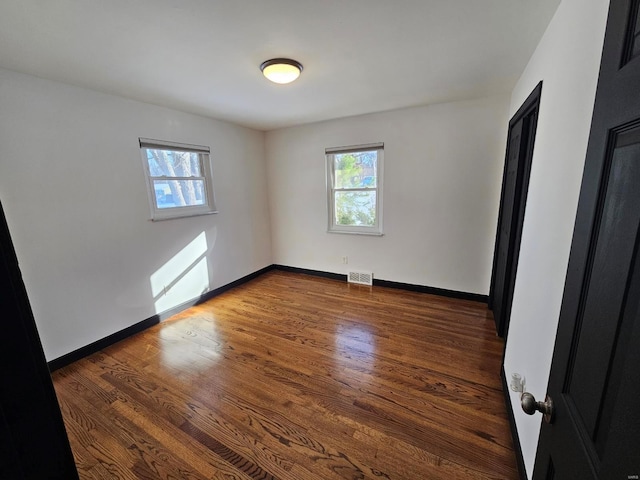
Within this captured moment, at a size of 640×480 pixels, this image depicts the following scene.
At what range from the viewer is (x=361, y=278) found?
3947 mm

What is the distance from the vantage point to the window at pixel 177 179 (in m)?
2.85

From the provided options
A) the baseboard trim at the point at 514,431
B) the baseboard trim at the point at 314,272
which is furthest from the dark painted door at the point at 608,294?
the baseboard trim at the point at 314,272

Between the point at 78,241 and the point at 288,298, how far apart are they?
222 centimetres

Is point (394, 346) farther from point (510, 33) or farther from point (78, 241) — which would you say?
point (78, 241)

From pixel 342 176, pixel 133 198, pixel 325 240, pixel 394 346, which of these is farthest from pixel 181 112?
pixel 394 346

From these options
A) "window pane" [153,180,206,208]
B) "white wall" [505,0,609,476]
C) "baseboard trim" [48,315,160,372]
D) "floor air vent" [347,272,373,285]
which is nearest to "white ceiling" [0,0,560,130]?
"white wall" [505,0,609,476]

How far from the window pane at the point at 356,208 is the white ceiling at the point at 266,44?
1443mm

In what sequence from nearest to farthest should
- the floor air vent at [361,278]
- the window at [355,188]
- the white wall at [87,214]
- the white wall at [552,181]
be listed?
the white wall at [552,181], the white wall at [87,214], the window at [355,188], the floor air vent at [361,278]

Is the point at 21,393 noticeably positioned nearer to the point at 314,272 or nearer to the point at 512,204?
the point at 512,204

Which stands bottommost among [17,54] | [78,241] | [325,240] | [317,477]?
[317,477]

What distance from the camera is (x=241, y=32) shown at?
5.14 feet

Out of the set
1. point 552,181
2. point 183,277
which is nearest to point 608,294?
point 552,181

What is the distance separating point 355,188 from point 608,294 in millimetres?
3380

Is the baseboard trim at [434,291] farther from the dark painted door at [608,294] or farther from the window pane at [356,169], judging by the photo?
the dark painted door at [608,294]
